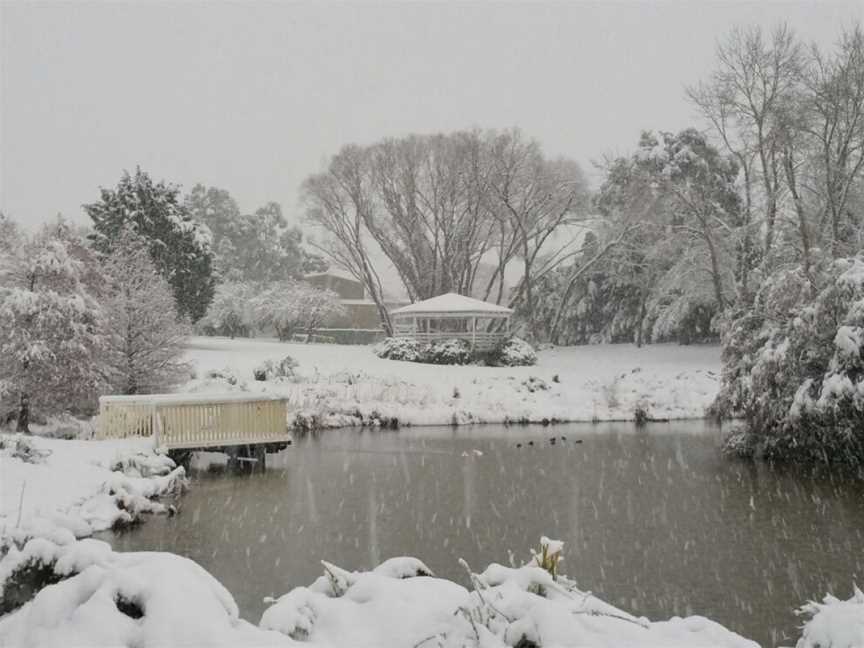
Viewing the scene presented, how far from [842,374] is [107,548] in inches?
510

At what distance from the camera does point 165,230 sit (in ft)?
109

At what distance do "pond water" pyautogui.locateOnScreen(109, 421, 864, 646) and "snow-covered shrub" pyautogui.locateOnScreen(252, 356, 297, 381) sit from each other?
8.76m

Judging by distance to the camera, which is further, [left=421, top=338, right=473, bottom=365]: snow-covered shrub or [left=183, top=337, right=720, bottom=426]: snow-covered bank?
[left=421, top=338, right=473, bottom=365]: snow-covered shrub

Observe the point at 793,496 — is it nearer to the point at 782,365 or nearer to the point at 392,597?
the point at 782,365

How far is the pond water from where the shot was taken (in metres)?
7.09

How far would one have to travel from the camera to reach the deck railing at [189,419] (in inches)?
522

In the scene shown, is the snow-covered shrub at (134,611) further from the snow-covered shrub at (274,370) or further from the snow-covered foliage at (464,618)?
the snow-covered shrub at (274,370)

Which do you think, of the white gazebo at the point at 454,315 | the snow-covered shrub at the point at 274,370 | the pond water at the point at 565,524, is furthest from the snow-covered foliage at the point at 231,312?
the pond water at the point at 565,524

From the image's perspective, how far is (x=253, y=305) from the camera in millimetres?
43344

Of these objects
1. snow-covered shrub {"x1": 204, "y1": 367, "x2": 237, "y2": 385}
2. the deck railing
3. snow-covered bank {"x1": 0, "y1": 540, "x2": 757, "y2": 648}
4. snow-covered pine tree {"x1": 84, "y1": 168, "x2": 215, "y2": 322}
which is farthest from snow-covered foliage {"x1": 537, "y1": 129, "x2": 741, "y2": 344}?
snow-covered bank {"x1": 0, "y1": 540, "x2": 757, "y2": 648}

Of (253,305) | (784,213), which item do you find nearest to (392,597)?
(784,213)

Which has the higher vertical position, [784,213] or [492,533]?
[784,213]

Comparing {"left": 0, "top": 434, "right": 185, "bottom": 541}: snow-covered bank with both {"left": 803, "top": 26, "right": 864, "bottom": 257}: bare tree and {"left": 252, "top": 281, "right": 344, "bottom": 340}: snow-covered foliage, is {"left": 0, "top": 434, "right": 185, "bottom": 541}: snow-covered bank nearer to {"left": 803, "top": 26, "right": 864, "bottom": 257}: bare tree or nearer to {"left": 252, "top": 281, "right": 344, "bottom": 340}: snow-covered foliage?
{"left": 803, "top": 26, "right": 864, "bottom": 257}: bare tree

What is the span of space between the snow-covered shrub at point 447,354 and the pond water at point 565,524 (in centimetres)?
1502
